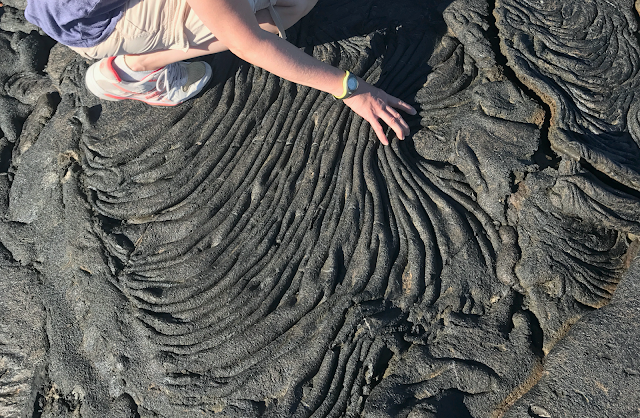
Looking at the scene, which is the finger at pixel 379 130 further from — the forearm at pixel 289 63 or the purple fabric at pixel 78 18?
the purple fabric at pixel 78 18

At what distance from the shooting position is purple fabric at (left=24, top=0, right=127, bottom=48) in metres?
2.40

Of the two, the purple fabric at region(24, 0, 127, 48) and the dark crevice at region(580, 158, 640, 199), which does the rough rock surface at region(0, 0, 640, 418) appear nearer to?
the dark crevice at region(580, 158, 640, 199)

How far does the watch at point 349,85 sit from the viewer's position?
8.83 ft

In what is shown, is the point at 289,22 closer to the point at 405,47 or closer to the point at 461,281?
the point at 405,47

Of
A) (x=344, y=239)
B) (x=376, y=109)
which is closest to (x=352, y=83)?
(x=376, y=109)

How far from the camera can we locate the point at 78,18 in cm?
246

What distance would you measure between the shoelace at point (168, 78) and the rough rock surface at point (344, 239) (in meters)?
0.13

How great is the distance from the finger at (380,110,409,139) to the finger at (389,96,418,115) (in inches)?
4.2

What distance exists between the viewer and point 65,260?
274 centimetres

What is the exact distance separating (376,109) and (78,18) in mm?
1634

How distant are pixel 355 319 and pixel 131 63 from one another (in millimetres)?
1961

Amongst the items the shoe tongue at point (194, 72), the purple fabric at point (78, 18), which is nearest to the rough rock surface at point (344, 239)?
the shoe tongue at point (194, 72)

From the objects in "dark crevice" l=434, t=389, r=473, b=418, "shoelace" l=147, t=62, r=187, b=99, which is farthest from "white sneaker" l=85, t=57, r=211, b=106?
"dark crevice" l=434, t=389, r=473, b=418

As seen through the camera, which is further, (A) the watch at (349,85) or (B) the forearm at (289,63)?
(A) the watch at (349,85)
